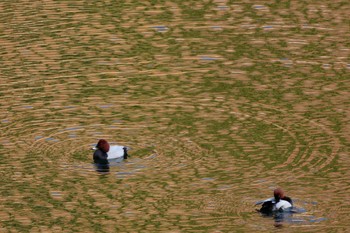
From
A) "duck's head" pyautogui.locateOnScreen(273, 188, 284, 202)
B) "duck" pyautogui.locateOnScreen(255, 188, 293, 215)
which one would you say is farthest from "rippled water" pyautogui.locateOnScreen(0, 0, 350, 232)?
"duck's head" pyautogui.locateOnScreen(273, 188, 284, 202)

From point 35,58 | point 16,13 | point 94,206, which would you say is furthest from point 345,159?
point 16,13

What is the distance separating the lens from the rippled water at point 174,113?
73.0 ft

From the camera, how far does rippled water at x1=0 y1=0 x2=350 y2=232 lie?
2225 centimetres

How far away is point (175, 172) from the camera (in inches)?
933

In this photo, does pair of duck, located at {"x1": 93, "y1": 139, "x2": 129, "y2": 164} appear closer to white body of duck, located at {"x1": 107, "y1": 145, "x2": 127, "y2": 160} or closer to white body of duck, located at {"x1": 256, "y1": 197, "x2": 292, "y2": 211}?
white body of duck, located at {"x1": 107, "y1": 145, "x2": 127, "y2": 160}

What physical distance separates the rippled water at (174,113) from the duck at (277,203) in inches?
8.0

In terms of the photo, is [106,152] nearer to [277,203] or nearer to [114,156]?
[114,156]

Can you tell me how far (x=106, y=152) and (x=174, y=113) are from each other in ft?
9.93

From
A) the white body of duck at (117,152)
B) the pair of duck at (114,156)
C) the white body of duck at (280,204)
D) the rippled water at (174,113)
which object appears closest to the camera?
the white body of duck at (280,204)

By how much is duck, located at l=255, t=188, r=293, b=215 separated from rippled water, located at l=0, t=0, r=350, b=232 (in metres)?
0.20

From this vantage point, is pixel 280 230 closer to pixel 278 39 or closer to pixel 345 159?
pixel 345 159

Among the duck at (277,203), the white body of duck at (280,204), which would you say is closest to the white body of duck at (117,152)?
the duck at (277,203)

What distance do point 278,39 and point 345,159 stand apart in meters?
7.64

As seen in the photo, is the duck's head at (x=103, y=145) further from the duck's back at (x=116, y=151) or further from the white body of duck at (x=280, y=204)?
the white body of duck at (x=280, y=204)
